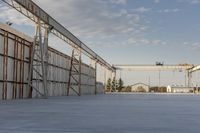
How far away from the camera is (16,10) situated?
99.2 feet

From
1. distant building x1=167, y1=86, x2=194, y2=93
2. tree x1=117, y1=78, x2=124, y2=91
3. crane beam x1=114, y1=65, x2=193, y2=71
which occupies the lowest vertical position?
distant building x1=167, y1=86, x2=194, y2=93

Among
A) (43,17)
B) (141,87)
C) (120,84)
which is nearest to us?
(43,17)

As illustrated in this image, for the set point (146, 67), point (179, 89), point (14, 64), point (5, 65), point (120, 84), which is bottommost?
point (179, 89)

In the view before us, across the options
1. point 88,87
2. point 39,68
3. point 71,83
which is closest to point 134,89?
point 88,87

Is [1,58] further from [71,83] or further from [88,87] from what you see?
[88,87]

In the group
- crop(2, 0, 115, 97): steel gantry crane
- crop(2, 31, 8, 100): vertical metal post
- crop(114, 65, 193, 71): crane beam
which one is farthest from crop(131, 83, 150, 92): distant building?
crop(2, 31, 8, 100): vertical metal post

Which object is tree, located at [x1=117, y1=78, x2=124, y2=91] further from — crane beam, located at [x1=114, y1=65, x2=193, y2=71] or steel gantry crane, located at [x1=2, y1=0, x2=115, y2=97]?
steel gantry crane, located at [x1=2, y1=0, x2=115, y2=97]

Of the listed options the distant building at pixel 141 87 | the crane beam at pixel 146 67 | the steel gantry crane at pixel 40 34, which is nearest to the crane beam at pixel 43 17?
the steel gantry crane at pixel 40 34

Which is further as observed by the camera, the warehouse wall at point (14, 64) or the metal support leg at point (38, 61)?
the metal support leg at point (38, 61)

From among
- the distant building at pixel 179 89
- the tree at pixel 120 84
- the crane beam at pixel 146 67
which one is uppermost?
the crane beam at pixel 146 67

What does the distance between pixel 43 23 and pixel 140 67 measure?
6944 centimetres

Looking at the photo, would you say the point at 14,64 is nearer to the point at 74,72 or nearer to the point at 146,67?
the point at 74,72

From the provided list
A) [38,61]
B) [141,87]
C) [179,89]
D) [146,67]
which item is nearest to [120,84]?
[146,67]

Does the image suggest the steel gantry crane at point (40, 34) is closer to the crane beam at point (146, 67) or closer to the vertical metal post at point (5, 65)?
the vertical metal post at point (5, 65)
